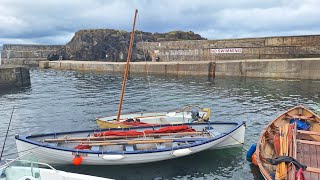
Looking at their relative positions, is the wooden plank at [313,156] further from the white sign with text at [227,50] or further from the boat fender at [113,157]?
the white sign with text at [227,50]

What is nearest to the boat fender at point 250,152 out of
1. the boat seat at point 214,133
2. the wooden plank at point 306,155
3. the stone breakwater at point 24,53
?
the boat seat at point 214,133

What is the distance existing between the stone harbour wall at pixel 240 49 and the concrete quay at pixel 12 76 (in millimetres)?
25527

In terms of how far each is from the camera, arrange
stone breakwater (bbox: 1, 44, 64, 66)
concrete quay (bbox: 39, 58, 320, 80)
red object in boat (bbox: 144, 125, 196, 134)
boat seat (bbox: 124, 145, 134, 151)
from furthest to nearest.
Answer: stone breakwater (bbox: 1, 44, 64, 66) → concrete quay (bbox: 39, 58, 320, 80) → red object in boat (bbox: 144, 125, 196, 134) → boat seat (bbox: 124, 145, 134, 151)

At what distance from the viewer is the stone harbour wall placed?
4400 centimetres

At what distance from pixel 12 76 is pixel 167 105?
76.1ft

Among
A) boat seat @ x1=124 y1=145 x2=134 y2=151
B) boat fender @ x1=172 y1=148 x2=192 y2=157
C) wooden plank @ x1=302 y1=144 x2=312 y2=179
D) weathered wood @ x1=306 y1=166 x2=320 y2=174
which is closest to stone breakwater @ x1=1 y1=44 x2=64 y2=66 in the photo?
boat seat @ x1=124 y1=145 x2=134 y2=151

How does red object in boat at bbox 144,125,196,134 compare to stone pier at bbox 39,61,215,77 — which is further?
stone pier at bbox 39,61,215,77

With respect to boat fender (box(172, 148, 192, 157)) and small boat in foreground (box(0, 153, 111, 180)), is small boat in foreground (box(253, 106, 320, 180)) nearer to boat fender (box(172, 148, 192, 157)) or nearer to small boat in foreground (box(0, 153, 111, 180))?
boat fender (box(172, 148, 192, 157))

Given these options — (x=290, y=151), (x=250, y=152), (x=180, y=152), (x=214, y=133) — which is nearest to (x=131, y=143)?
(x=180, y=152)

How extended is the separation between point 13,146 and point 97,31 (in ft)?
199

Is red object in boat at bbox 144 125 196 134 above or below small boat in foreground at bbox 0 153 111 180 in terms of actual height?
below

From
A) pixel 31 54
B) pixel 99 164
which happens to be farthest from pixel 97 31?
pixel 99 164

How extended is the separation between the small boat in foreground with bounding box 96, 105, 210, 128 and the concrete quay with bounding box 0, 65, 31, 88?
2483 centimetres

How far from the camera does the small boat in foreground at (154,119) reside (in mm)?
17828
